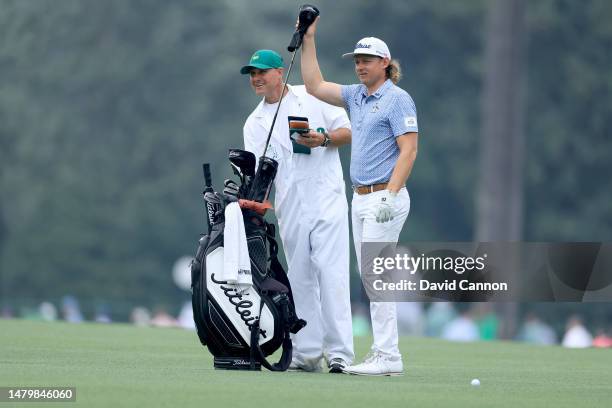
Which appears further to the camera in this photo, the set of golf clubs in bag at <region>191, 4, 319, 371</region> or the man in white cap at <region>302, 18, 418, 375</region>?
the set of golf clubs in bag at <region>191, 4, 319, 371</region>

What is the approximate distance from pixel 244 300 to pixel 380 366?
95 cm

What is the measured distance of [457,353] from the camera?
48.8ft

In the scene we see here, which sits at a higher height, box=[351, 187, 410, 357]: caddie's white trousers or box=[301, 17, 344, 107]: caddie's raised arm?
box=[301, 17, 344, 107]: caddie's raised arm

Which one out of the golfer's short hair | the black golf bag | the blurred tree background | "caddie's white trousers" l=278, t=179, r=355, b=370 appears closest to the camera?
the black golf bag

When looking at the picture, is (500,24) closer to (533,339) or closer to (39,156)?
(533,339)

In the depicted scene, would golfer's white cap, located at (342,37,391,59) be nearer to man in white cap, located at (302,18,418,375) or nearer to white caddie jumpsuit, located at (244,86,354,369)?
man in white cap, located at (302,18,418,375)

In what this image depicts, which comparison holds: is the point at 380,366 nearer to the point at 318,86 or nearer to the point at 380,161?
the point at 380,161

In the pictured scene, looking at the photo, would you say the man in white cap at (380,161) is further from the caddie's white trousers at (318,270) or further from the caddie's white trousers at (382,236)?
the caddie's white trousers at (318,270)

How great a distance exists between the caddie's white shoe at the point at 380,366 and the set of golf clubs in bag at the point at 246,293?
49 cm

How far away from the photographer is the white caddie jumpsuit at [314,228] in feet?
36.3

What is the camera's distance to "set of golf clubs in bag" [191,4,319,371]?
1067cm

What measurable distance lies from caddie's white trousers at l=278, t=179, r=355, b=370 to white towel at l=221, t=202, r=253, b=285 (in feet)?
1.80

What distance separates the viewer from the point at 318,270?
436 inches

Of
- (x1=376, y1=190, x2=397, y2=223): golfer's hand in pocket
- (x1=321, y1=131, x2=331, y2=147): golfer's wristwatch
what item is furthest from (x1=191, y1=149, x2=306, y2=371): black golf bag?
(x1=376, y1=190, x2=397, y2=223): golfer's hand in pocket
